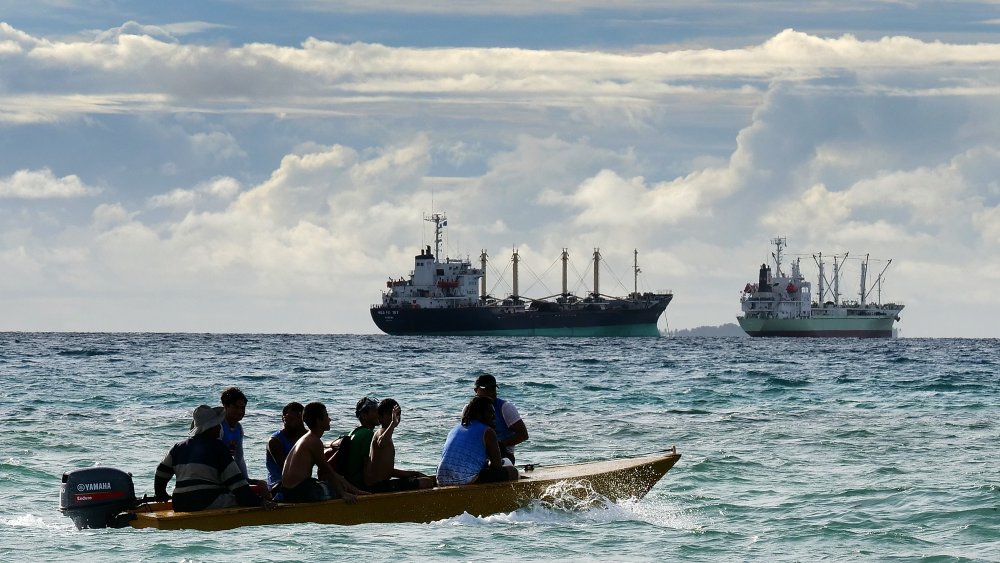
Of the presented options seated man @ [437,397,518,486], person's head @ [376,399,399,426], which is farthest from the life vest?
seated man @ [437,397,518,486]

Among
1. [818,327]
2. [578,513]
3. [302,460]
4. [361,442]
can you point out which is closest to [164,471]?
[302,460]

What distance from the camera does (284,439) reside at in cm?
1191

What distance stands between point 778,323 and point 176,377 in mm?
126169

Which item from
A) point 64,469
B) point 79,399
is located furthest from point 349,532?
point 79,399

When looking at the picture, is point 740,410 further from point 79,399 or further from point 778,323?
point 778,323

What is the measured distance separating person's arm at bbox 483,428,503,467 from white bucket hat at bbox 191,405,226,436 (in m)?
2.63

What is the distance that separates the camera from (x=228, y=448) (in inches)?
441

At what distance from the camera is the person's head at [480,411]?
468 inches

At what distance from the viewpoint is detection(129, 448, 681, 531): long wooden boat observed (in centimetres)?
1154

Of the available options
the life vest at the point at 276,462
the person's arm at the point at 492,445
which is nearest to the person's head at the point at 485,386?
the person's arm at the point at 492,445

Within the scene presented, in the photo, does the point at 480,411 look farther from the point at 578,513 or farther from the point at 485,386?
the point at 578,513

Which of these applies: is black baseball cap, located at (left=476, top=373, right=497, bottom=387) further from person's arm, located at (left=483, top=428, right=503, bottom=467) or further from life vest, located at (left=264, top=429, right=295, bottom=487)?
life vest, located at (left=264, top=429, right=295, bottom=487)

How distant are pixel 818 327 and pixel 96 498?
510 ft

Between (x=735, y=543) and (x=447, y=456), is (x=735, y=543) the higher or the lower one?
the lower one
